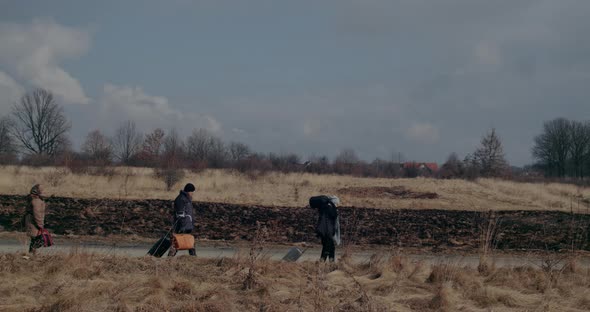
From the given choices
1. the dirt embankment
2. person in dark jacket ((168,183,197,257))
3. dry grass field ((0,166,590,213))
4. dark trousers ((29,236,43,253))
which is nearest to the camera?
dark trousers ((29,236,43,253))

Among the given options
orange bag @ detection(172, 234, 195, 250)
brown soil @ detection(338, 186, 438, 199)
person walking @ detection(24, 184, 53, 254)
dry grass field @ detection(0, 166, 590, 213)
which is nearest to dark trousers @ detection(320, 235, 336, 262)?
orange bag @ detection(172, 234, 195, 250)

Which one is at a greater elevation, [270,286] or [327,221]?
[327,221]

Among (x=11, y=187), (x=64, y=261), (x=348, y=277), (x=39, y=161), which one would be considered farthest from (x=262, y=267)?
(x=39, y=161)

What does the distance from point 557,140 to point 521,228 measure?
71512 millimetres

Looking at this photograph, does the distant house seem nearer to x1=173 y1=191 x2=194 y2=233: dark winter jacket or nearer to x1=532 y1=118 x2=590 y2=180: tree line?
x1=532 y1=118 x2=590 y2=180: tree line

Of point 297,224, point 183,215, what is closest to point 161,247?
point 183,215

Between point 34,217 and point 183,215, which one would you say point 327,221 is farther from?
point 34,217

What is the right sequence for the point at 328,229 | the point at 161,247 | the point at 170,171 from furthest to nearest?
the point at 170,171 < the point at 328,229 < the point at 161,247

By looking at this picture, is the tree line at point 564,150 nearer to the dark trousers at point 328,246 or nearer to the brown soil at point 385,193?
the brown soil at point 385,193

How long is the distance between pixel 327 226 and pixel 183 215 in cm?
290

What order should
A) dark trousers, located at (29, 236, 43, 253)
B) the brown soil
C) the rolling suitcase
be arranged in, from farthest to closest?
the brown soil → the rolling suitcase → dark trousers, located at (29, 236, 43, 253)

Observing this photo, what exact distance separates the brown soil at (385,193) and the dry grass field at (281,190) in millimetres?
67

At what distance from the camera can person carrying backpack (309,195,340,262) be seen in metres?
9.83

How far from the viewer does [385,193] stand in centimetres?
Result: 3419
